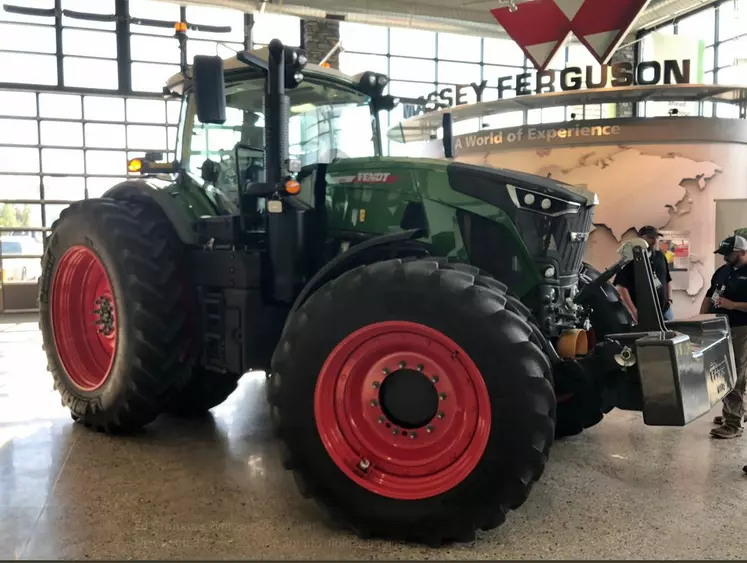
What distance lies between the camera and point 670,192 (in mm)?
9969

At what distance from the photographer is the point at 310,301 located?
294 centimetres

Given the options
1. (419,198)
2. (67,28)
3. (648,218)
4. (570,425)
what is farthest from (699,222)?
(67,28)

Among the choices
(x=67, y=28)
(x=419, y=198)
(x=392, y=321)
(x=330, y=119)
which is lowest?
(x=392, y=321)

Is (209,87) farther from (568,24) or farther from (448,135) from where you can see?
(568,24)

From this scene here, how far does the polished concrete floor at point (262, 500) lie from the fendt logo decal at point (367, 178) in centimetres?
166

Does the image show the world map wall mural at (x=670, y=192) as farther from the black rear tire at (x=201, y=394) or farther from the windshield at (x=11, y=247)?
the windshield at (x=11, y=247)

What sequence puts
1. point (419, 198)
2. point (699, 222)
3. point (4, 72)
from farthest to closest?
point (4, 72) < point (699, 222) < point (419, 198)

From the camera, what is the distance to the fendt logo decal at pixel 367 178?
142 inches

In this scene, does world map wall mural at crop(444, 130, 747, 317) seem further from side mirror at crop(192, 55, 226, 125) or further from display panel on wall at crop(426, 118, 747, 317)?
side mirror at crop(192, 55, 226, 125)

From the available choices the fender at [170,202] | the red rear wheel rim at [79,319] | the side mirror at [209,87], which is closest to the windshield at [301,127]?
the fender at [170,202]

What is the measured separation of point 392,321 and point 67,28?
14268mm

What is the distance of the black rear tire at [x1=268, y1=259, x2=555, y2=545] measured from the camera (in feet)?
8.68

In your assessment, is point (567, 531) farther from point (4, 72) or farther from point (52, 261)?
point (4, 72)

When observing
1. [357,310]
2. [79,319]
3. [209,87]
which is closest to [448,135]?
[209,87]
